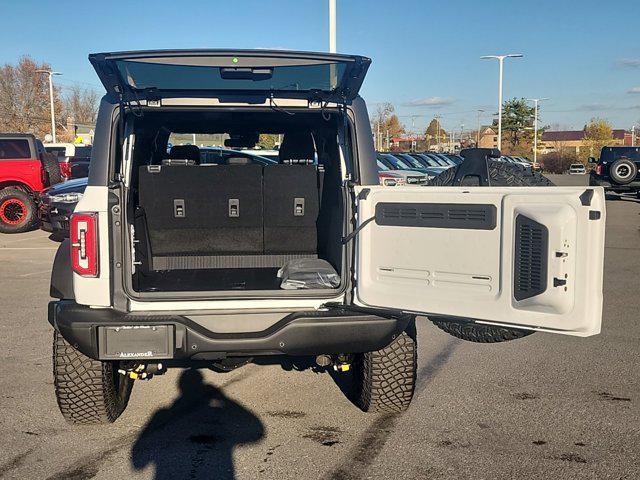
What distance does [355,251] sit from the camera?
13.2 ft

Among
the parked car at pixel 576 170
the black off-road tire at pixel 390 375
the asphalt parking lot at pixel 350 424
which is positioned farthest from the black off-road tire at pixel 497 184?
the parked car at pixel 576 170

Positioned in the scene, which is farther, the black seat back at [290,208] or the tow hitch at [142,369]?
the black seat back at [290,208]

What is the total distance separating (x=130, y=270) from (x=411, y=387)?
1.84 metres

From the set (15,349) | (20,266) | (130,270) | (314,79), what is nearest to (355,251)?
(314,79)

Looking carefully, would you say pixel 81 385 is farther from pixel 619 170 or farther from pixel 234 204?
pixel 619 170

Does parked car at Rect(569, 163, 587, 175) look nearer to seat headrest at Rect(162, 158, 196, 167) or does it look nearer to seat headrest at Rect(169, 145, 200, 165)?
seat headrest at Rect(169, 145, 200, 165)

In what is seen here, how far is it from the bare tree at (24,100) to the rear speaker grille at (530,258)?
5949 centimetres

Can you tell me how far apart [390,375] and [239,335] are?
1.06 metres

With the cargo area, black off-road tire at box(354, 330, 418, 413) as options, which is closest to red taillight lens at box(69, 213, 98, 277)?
the cargo area

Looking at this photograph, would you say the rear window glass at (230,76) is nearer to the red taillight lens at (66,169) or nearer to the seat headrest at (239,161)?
the seat headrest at (239,161)

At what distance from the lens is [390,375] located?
176 inches

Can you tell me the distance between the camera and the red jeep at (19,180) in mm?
15273

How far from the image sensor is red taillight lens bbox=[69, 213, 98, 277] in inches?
154

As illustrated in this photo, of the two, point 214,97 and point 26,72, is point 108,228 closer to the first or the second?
point 214,97
